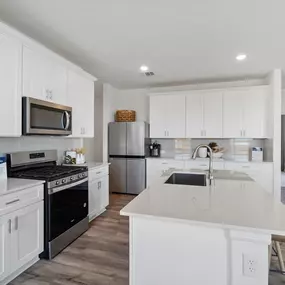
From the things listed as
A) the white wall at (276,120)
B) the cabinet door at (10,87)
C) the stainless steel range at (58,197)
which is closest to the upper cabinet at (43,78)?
the cabinet door at (10,87)

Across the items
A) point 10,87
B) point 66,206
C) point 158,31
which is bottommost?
point 66,206

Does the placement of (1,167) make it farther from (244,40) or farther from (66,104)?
(244,40)

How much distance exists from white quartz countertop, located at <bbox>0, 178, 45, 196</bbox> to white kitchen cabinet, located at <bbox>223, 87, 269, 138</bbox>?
3.79 m

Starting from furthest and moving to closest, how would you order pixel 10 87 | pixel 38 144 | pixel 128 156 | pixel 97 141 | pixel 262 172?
pixel 97 141 < pixel 128 156 < pixel 262 172 < pixel 38 144 < pixel 10 87

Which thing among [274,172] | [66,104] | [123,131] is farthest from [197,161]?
[66,104]

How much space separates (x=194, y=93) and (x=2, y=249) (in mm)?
4251

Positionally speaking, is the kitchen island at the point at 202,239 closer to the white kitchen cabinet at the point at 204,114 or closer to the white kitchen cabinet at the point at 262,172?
the white kitchen cabinet at the point at 262,172

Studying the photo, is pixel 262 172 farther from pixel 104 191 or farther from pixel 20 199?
pixel 20 199

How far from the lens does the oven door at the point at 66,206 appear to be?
2.32 meters

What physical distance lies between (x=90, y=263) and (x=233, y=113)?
383 cm

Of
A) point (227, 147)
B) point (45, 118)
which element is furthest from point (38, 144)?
point (227, 147)

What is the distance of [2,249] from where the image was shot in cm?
182

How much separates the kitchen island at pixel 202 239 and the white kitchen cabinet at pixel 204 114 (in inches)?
128

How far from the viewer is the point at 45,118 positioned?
8.72ft
